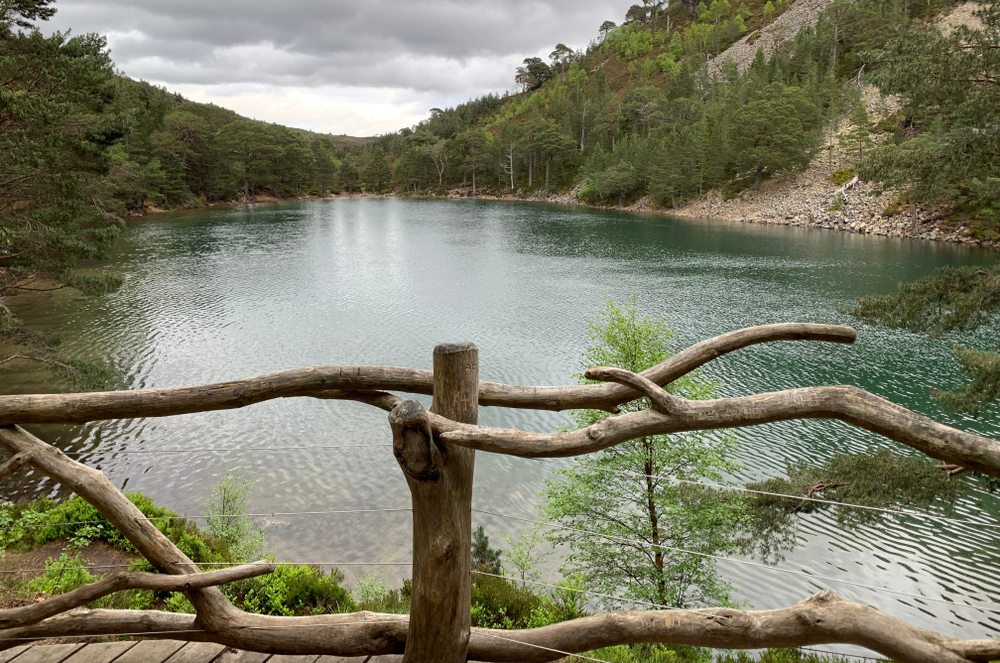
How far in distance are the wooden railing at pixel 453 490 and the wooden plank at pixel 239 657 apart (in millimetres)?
207

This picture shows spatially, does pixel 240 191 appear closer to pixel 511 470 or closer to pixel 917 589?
pixel 511 470

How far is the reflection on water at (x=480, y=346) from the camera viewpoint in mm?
11000

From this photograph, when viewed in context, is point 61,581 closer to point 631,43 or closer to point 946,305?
point 946,305

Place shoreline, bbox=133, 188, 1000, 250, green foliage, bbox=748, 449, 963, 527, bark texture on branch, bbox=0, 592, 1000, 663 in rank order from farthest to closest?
shoreline, bbox=133, 188, 1000, 250 < green foliage, bbox=748, 449, 963, 527 < bark texture on branch, bbox=0, 592, 1000, 663

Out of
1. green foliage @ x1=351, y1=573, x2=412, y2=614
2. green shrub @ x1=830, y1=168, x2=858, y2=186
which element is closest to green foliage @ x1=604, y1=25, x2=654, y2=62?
green shrub @ x1=830, y1=168, x2=858, y2=186

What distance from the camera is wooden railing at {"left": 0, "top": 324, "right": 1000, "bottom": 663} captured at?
2141 millimetres

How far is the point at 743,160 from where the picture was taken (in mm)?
62719

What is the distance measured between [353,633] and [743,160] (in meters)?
68.1

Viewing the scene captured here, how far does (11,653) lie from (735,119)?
70.4m

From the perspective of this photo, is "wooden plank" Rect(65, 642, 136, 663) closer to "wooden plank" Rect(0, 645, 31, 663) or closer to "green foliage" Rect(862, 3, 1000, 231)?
"wooden plank" Rect(0, 645, 31, 663)

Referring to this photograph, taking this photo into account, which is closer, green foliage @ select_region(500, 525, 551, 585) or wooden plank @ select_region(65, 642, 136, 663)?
wooden plank @ select_region(65, 642, 136, 663)

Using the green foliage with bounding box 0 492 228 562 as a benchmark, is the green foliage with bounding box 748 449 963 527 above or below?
above

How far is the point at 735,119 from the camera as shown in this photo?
6347cm

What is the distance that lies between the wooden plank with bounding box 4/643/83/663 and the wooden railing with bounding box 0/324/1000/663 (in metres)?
0.26
